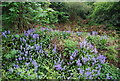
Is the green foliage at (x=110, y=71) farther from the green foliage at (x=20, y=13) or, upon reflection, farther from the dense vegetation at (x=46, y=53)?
the green foliage at (x=20, y=13)

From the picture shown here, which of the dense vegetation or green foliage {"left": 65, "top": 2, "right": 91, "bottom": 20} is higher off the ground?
green foliage {"left": 65, "top": 2, "right": 91, "bottom": 20}

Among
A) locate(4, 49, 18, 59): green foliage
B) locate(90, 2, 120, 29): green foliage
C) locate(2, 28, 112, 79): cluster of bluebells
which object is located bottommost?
locate(2, 28, 112, 79): cluster of bluebells

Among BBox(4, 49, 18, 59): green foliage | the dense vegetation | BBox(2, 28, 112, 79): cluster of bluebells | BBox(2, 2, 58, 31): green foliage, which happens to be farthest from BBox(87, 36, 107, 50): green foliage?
BBox(4, 49, 18, 59): green foliage

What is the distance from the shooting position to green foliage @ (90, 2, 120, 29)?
5.95 m

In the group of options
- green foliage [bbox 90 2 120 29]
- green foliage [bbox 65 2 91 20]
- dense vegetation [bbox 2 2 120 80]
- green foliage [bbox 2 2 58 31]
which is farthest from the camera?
green foliage [bbox 65 2 91 20]

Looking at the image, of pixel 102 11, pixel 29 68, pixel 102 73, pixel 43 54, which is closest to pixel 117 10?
pixel 102 11

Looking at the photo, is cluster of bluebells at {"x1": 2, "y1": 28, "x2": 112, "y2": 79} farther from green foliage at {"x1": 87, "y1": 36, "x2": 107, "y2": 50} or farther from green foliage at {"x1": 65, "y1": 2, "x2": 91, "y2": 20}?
green foliage at {"x1": 65, "y1": 2, "x2": 91, "y2": 20}

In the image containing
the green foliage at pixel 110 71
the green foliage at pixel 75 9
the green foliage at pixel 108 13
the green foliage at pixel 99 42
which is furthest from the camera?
the green foliage at pixel 75 9

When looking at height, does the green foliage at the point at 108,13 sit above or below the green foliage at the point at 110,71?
above

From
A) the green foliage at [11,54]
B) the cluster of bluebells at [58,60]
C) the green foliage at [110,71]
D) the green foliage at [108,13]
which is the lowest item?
the green foliage at [110,71]

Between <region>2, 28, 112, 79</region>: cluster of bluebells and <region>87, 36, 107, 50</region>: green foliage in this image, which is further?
<region>87, 36, 107, 50</region>: green foliage

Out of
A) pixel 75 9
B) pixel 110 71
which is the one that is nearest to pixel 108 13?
pixel 75 9

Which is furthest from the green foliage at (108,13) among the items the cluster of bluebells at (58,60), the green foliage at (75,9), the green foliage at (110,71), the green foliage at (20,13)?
the green foliage at (20,13)

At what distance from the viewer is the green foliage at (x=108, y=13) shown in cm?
595
